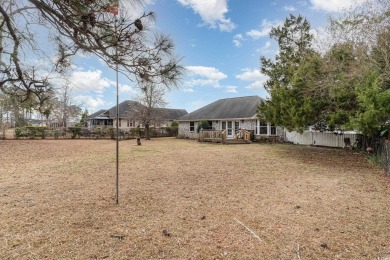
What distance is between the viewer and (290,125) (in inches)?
522

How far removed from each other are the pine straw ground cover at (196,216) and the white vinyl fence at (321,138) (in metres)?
9.52

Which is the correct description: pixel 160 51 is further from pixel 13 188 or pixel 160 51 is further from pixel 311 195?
pixel 13 188

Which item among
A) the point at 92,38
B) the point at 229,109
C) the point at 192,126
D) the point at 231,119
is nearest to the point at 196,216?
the point at 92,38

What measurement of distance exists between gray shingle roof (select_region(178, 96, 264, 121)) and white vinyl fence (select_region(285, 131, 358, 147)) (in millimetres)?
4221

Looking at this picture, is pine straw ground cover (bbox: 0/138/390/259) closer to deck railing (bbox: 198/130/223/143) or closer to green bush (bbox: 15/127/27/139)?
deck railing (bbox: 198/130/223/143)

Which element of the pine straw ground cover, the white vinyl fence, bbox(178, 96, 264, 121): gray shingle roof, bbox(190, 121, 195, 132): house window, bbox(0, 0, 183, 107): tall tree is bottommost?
the pine straw ground cover

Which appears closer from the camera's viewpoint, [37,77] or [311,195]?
[37,77]

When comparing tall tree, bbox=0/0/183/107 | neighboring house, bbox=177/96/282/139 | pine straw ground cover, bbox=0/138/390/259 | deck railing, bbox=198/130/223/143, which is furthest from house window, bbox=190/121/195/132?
tall tree, bbox=0/0/183/107

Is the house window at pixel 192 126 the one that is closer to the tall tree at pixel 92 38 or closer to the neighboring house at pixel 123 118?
the neighboring house at pixel 123 118

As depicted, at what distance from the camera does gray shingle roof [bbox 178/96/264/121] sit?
23.7 meters

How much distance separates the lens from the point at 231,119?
2405cm

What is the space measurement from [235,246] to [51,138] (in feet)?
91.9

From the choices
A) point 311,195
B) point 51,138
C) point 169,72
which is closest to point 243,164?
point 311,195

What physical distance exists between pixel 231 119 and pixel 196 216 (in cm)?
1994
